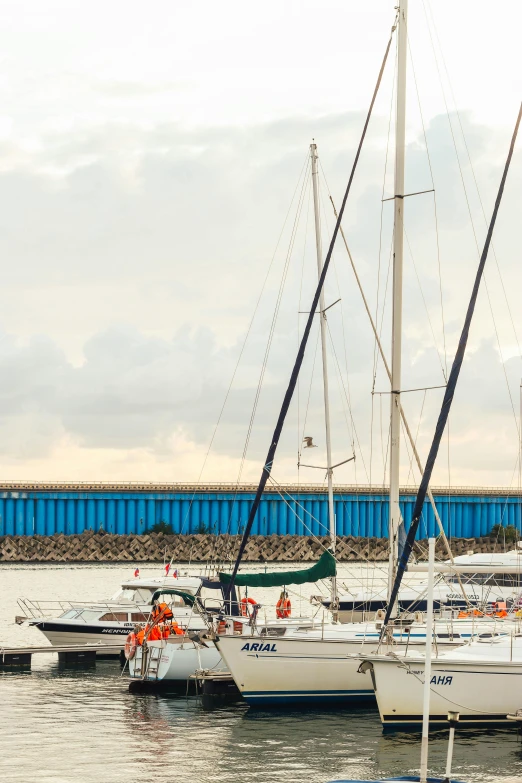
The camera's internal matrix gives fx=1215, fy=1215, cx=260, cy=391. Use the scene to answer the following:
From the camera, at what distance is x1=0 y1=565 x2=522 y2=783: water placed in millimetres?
21359

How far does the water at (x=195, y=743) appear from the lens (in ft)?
70.1

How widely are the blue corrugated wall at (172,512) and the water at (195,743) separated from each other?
77.4 meters

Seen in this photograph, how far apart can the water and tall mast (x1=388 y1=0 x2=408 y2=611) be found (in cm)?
450

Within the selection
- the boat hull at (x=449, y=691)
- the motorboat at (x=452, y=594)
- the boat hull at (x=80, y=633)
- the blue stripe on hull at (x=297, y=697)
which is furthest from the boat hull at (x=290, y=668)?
the boat hull at (x=80, y=633)

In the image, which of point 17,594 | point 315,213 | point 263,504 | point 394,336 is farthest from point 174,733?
point 263,504

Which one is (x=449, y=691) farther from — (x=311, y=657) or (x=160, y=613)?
(x=160, y=613)

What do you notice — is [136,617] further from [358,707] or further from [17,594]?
[17,594]

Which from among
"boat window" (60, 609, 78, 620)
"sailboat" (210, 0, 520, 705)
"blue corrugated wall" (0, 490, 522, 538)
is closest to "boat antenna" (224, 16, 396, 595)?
"sailboat" (210, 0, 520, 705)

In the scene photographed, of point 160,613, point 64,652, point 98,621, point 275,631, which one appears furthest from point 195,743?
point 98,621

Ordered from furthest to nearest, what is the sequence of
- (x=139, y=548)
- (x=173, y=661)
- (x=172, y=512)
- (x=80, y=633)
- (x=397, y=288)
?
(x=172, y=512)
(x=139, y=548)
(x=80, y=633)
(x=173, y=661)
(x=397, y=288)

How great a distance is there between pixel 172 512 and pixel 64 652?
248ft

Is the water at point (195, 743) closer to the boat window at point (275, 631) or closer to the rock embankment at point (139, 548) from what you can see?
the boat window at point (275, 631)

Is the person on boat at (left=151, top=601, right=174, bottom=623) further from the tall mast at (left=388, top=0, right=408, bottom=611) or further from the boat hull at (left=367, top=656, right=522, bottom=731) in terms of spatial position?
the boat hull at (left=367, top=656, right=522, bottom=731)

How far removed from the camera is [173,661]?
3030 centimetres
